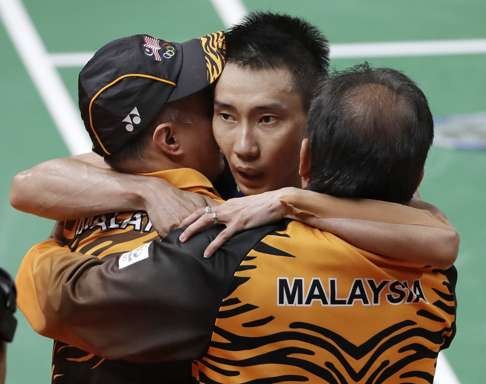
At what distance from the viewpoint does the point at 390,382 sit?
3.36m

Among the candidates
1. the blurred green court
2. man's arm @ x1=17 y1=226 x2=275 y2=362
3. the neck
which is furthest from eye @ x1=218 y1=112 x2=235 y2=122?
the blurred green court

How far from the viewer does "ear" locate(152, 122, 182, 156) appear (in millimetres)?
3764

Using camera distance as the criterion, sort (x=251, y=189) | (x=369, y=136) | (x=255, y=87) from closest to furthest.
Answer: (x=369, y=136), (x=255, y=87), (x=251, y=189)

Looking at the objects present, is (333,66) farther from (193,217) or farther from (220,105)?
(193,217)

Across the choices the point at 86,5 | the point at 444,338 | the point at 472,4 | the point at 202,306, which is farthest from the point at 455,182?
the point at 202,306

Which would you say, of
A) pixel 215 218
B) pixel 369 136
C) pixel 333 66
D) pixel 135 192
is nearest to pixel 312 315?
pixel 215 218

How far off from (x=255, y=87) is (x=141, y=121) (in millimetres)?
393

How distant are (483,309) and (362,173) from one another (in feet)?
11.9

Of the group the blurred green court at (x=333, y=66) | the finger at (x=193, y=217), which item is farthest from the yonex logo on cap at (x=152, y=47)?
the blurred green court at (x=333, y=66)

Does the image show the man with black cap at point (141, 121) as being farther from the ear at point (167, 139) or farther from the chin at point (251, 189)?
the chin at point (251, 189)

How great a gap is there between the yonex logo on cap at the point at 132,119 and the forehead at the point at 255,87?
0.30 m

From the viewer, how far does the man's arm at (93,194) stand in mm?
3637

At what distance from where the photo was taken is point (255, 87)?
3861mm

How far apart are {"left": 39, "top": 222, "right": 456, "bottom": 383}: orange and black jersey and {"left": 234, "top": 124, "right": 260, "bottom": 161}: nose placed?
0.61m
